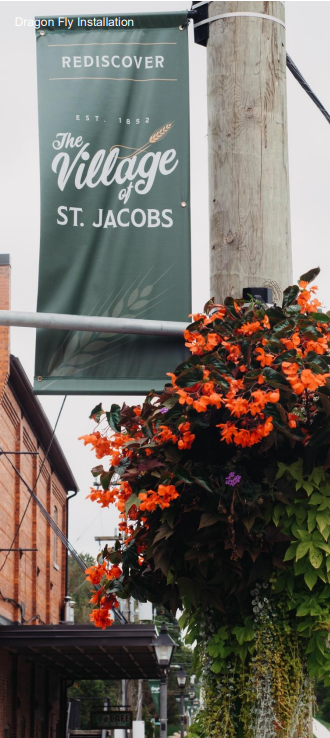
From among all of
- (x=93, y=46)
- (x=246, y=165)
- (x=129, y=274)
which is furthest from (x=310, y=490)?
(x=93, y=46)

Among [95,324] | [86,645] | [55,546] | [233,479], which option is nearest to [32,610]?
[55,546]

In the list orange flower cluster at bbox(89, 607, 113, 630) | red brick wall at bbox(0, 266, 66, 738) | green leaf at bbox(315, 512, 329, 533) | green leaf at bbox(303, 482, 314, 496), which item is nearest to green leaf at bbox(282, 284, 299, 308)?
green leaf at bbox(303, 482, 314, 496)

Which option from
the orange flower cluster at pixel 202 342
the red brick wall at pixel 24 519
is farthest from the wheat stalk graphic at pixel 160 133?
the red brick wall at pixel 24 519

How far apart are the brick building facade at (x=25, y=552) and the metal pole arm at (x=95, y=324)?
1392cm

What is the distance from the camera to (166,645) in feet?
55.1

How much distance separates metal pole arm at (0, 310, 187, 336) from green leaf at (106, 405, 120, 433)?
2.26 ft

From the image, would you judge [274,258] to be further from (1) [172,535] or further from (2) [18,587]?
(2) [18,587]

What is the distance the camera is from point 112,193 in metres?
5.11

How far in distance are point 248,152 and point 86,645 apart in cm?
1699

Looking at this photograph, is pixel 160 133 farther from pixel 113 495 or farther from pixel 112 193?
pixel 113 495

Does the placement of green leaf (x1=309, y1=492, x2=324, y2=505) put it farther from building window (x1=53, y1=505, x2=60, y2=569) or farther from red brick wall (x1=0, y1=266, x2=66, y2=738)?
building window (x1=53, y1=505, x2=60, y2=569)

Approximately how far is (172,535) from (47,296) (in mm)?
2059

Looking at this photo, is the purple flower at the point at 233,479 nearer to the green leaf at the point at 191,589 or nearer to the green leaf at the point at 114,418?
the green leaf at the point at 191,589

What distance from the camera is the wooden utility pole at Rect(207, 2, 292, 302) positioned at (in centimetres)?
394
